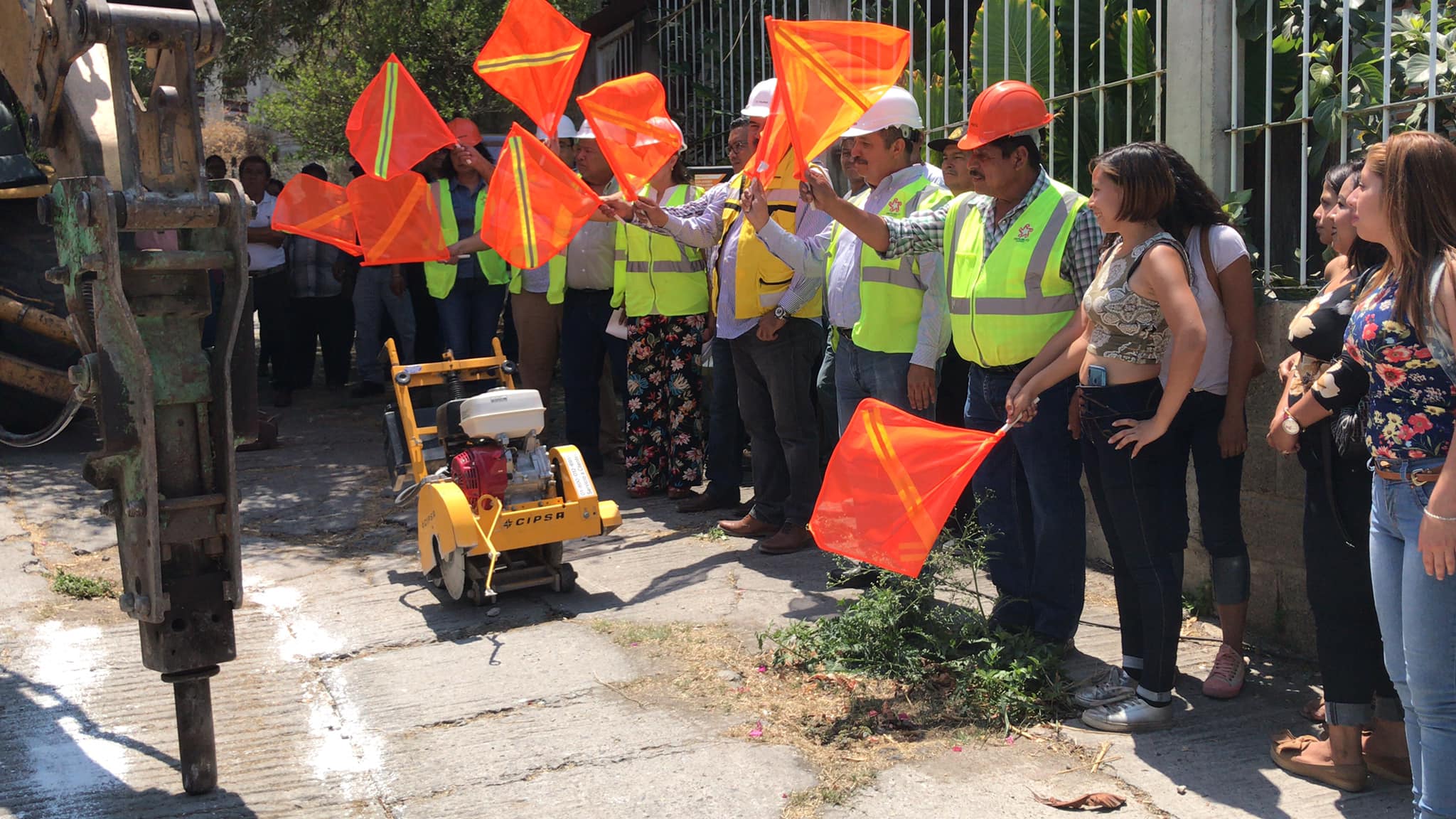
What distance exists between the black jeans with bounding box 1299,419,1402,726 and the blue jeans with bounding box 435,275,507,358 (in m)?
6.26

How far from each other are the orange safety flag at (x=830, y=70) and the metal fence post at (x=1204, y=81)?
45.0 inches

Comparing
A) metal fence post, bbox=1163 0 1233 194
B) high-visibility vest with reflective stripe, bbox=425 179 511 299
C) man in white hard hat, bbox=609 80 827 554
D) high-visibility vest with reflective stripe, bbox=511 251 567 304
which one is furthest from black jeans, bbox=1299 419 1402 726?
high-visibility vest with reflective stripe, bbox=425 179 511 299

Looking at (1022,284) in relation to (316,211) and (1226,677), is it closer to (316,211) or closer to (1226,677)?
(1226,677)

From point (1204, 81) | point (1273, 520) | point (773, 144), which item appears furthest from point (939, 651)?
point (1204, 81)

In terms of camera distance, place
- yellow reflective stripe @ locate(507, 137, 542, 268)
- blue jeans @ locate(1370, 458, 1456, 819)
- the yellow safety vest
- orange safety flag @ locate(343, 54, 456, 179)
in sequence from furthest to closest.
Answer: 1. orange safety flag @ locate(343, 54, 456, 179)
2. the yellow safety vest
3. yellow reflective stripe @ locate(507, 137, 542, 268)
4. blue jeans @ locate(1370, 458, 1456, 819)

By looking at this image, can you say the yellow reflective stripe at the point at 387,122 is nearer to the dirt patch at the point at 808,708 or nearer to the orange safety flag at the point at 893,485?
the dirt patch at the point at 808,708

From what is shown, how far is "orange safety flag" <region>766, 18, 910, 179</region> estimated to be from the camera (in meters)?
4.91

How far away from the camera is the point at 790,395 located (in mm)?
6480

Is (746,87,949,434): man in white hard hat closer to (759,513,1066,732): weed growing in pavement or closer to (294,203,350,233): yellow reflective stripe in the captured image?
(759,513,1066,732): weed growing in pavement

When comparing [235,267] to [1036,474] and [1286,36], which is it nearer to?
[1036,474]

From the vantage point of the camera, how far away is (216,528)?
11.0 ft

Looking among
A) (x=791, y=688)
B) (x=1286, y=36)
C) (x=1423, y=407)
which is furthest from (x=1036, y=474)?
(x=1286, y=36)

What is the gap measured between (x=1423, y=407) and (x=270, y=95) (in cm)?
2195

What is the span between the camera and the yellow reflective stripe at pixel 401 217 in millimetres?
7316
